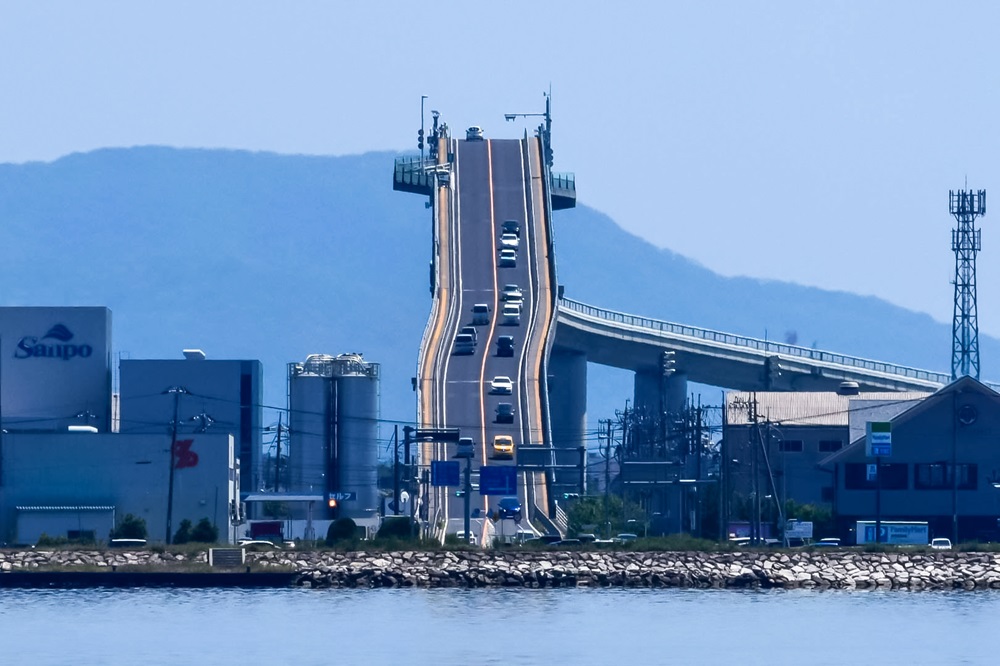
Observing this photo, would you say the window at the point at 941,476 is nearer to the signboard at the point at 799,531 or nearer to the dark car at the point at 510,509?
the signboard at the point at 799,531

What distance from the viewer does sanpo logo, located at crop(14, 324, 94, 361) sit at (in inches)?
4392

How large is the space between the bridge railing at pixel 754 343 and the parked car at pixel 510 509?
30.1 meters

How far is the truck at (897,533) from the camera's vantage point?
Answer: 312 feet

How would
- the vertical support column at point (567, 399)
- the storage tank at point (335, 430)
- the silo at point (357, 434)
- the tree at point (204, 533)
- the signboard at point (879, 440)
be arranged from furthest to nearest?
the vertical support column at point (567, 399), the storage tank at point (335, 430), the silo at point (357, 434), the signboard at point (879, 440), the tree at point (204, 533)

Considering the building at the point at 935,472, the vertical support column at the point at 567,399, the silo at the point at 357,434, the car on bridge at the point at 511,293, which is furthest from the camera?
the vertical support column at the point at 567,399

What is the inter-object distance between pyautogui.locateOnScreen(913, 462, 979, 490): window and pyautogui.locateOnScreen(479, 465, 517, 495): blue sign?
19509 millimetres

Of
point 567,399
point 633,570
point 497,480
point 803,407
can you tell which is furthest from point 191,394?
point 633,570

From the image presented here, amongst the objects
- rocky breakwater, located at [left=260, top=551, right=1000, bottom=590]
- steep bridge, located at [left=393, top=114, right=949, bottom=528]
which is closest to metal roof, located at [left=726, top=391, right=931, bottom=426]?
steep bridge, located at [left=393, top=114, right=949, bottom=528]

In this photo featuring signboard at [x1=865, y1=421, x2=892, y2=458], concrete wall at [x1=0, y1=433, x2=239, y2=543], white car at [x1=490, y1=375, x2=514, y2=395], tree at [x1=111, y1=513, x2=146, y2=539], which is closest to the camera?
tree at [x1=111, y1=513, x2=146, y2=539]

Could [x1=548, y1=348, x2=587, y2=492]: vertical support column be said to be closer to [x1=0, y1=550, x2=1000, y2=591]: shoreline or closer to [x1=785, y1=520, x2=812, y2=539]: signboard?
[x1=785, y1=520, x2=812, y2=539]: signboard

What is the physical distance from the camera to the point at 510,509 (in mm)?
106688

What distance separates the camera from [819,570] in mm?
78438

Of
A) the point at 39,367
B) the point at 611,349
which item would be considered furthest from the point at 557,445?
the point at 39,367

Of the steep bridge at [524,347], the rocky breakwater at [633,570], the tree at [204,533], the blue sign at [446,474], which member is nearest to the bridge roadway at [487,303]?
the steep bridge at [524,347]
